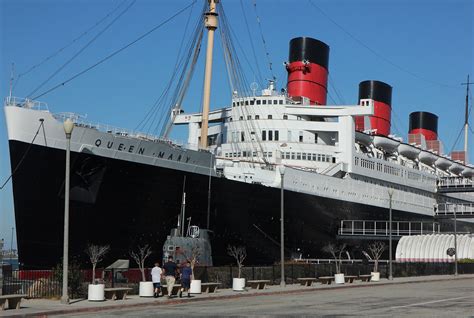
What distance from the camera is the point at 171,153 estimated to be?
124 feet

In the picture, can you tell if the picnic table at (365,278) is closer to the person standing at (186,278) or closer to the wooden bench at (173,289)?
the wooden bench at (173,289)

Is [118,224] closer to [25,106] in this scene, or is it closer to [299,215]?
[25,106]

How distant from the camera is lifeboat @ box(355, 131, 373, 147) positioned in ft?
194

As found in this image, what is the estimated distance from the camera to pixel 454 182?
71375mm

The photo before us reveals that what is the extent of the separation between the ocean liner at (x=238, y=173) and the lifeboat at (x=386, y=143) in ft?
0.50

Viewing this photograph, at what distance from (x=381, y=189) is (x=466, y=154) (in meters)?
36.2

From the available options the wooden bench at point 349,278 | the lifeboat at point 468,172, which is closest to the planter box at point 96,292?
the wooden bench at point 349,278

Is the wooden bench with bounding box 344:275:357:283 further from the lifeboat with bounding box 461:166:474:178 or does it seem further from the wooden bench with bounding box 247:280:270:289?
the lifeboat with bounding box 461:166:474:178

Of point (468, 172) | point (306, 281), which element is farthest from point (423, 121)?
point (306, 281)

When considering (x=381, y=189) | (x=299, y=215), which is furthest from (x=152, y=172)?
(x=381, y=189)

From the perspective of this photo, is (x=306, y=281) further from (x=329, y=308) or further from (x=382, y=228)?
(x=382, y=228)

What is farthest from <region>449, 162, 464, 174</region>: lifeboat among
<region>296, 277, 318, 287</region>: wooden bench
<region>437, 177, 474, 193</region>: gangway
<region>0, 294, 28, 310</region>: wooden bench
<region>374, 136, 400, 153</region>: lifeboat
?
<region>0, 294, 28, 310</region>: wooden bench

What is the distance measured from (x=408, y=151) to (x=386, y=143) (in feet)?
17.9

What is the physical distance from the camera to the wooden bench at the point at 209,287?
27477 mm
